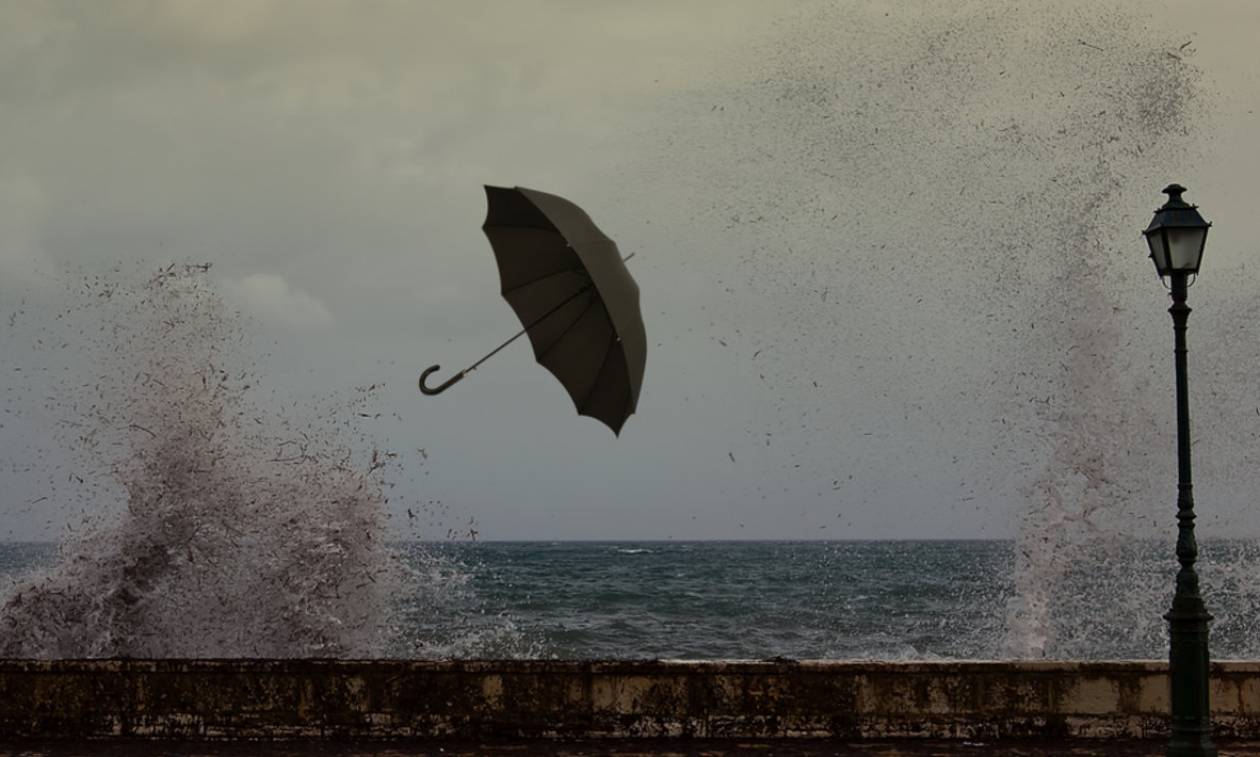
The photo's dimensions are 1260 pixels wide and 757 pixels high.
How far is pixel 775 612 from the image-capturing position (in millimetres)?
40688

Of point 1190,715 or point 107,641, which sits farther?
point 107,641

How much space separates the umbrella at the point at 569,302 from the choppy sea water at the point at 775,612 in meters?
6.74

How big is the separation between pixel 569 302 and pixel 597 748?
2.91m

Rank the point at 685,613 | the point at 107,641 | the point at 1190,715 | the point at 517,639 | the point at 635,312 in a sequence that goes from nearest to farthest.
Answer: the point at 1190,715, the point at 635,312, the point at 107,641, the point at 517,639, the point at 685,613

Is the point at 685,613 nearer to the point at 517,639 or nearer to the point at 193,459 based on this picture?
the point at 517,639

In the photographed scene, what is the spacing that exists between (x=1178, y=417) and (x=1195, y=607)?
110 centimetres

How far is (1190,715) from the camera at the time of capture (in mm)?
7125

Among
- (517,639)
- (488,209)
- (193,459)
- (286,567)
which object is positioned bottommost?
(517,639)

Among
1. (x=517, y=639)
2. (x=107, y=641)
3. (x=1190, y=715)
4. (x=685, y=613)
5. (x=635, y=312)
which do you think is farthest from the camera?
(x=685, y=613)

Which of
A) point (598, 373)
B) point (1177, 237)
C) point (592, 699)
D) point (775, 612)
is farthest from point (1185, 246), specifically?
point (775, 612)

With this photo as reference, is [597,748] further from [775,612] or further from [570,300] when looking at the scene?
[775,612]

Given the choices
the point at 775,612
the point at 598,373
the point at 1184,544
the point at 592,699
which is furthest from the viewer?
the point at 775,612

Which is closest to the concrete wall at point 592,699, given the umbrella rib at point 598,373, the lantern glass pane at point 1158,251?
the umbrella rib at point 598,373

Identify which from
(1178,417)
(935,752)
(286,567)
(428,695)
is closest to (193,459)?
(286,567)
